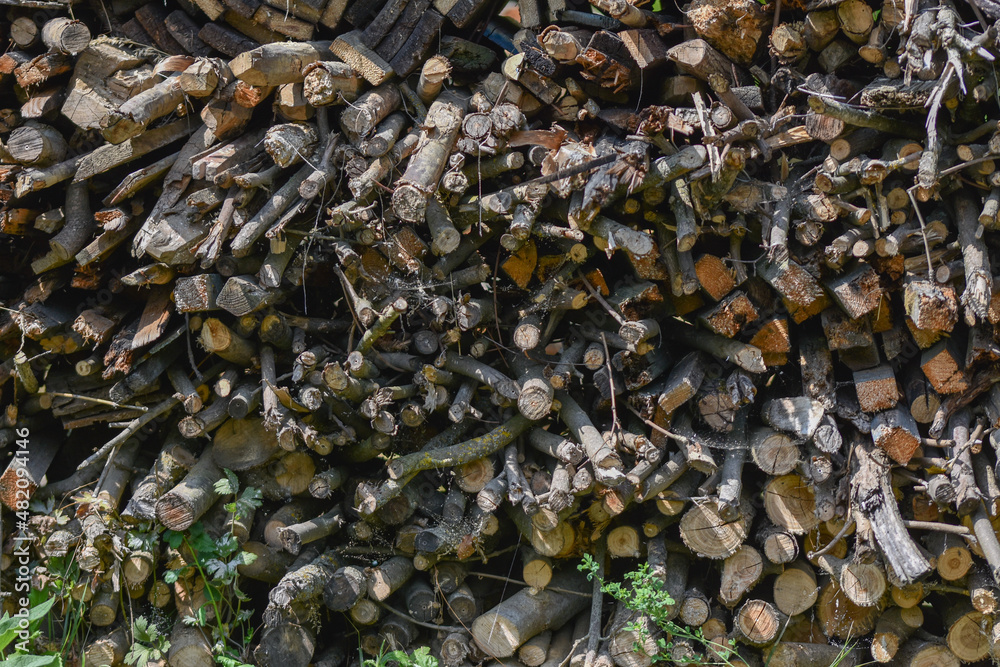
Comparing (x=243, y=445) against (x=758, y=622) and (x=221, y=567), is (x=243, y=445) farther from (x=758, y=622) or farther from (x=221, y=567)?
(x=758, y=622)

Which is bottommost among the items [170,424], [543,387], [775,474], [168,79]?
[170,424]

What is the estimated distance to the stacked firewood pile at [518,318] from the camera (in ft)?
9.34

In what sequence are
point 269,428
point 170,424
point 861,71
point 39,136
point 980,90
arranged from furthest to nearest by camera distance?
point 170,424
point 39,136
point 269,428
point 861,71
point 980,90

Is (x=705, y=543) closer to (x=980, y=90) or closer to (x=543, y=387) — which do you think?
(x=543, y=387)

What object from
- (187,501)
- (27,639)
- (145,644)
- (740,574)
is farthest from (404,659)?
(27,639)

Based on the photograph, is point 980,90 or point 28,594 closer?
point 980,90

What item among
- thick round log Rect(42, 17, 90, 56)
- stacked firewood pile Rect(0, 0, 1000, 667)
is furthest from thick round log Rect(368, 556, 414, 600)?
thick round log Rect(42, 17, 90, 56)

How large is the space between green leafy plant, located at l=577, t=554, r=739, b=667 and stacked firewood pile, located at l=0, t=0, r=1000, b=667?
44 millimetres

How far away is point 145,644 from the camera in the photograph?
339 centimetres

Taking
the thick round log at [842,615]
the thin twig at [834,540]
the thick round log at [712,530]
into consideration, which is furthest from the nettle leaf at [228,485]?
the thick round log at [842,615]

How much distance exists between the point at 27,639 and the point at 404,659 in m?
1.77

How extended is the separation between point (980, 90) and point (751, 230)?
0.88 meters

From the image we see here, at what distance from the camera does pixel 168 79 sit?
129 inches

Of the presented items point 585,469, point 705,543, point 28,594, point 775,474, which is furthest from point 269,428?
point 775,474
